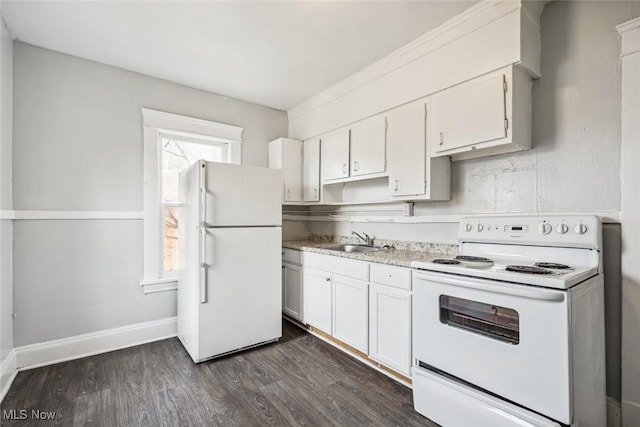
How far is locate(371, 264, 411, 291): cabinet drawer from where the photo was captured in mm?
2102

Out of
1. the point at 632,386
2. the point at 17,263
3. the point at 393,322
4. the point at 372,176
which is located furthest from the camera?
the point at 372,176

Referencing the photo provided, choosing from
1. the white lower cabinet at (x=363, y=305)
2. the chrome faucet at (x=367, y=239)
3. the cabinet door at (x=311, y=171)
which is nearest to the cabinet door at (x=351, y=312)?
the white lower cabinet at (x=363, y=305)

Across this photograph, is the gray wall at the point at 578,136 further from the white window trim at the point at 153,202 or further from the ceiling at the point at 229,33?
the white window trim at the point at 153,202

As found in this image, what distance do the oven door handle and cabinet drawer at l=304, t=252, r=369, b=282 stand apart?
69cm

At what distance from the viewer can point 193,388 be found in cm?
214

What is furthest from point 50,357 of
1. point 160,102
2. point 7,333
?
point 160,102

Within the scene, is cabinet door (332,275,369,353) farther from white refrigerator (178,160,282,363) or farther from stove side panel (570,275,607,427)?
stove side panel (570,275,607,427)

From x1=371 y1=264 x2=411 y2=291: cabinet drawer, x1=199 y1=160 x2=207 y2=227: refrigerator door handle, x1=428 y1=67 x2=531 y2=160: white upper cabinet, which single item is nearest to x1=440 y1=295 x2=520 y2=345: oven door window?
x1=371 y1=264 x2=411 y2=291: cabinet drawer

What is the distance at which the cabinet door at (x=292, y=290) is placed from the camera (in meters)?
3.21

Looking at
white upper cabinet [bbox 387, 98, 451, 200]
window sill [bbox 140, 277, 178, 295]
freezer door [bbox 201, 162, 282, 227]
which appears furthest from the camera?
window sill [bbox 140, 277, 178, 295]

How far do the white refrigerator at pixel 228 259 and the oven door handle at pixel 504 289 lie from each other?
1545 millimetres

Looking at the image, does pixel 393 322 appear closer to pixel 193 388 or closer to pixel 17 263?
pixel 193 388

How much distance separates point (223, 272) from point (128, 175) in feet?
4.38

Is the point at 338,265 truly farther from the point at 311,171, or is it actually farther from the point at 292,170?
the point at 292,170
